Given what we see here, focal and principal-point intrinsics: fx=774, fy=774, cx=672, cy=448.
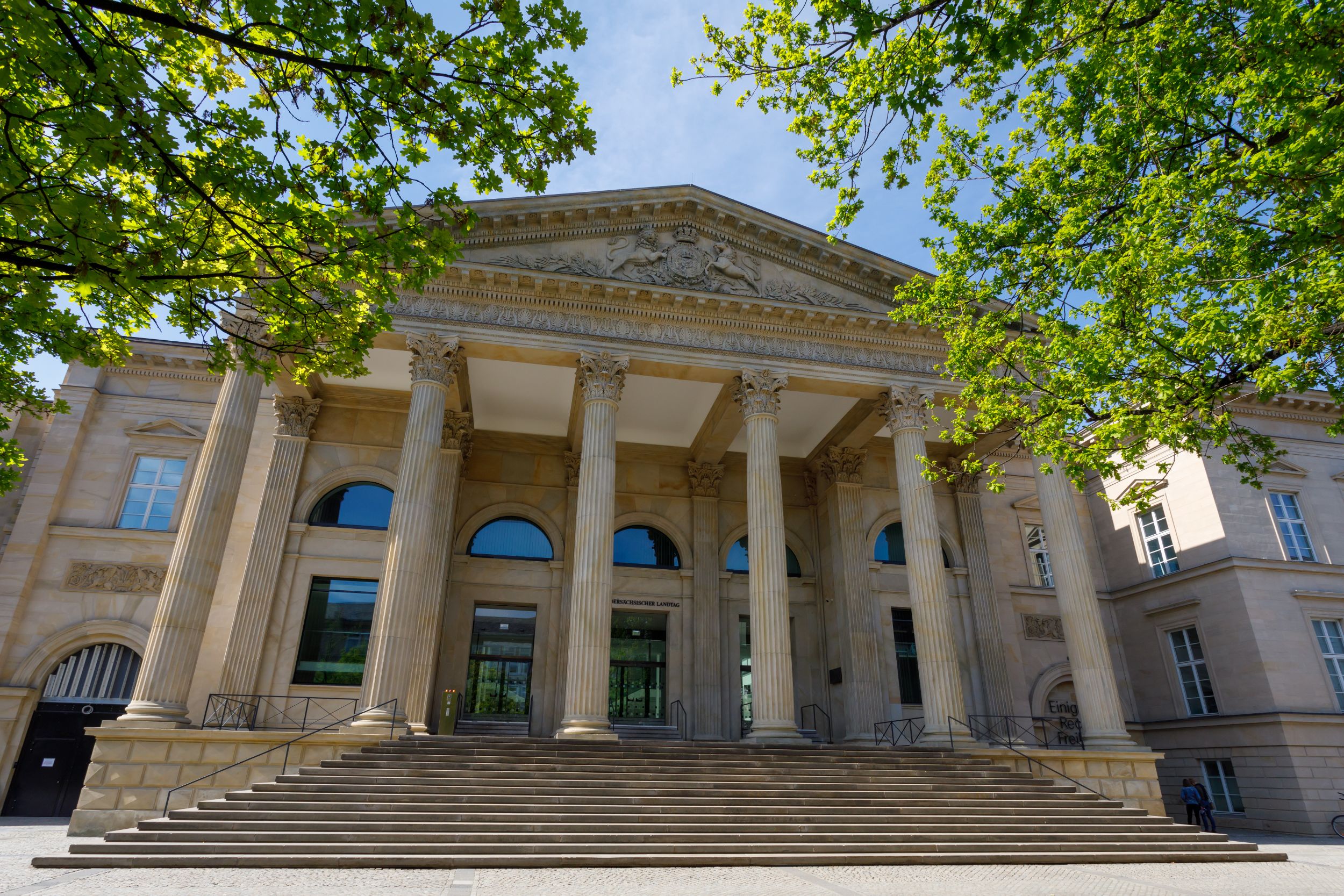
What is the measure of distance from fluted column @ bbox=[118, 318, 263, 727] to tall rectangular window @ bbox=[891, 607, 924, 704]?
695 inches

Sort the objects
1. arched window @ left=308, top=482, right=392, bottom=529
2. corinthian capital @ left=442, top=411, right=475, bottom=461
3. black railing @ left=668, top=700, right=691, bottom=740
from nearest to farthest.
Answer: arched window @ left=308, top=482, right=392, bottom=529 → black railing @ left=668, top=700, right=691, bottom=740 → corinthian capital @ left=442, top=411, right=475, bottom=461

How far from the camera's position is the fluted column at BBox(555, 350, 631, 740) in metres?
15.4

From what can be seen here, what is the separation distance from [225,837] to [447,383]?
396 inches

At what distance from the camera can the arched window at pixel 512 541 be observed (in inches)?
894

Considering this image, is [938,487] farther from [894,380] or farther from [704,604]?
[704,604]

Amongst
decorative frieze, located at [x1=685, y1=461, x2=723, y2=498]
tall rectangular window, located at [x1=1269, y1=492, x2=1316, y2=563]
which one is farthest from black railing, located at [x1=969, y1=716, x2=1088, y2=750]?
decorative frieze, located at [x1=685, y1=461, x2=723, y2=498]

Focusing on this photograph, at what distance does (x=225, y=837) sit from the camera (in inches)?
390

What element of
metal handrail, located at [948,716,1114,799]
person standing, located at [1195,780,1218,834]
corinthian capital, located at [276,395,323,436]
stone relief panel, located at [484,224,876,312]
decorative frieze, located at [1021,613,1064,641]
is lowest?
person standing, located at [1195,780,1218,834]

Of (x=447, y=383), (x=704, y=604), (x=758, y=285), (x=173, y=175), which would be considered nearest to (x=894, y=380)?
(x=758, y=285)

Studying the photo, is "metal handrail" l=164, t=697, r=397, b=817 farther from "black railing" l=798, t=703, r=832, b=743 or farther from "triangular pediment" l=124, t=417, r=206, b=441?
"black railing" l=798, t=703, r=832, b=743

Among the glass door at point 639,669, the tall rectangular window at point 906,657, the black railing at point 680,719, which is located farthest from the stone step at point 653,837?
the glass door at point 639,669

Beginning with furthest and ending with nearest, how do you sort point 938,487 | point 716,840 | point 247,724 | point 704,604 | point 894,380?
point 938,487 < point 704,604 < point 894,380 < point 247,724 < point 716,840

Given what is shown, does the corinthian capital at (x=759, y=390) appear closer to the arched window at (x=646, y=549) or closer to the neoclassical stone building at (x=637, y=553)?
the neoclassical stone building at (x=637, y=553)

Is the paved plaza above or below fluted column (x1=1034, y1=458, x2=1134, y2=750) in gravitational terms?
below
